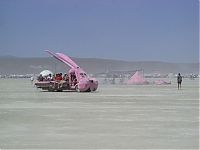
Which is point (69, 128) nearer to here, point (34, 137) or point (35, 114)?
point (34, 137)

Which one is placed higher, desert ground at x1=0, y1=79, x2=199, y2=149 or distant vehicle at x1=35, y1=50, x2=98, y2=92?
distant vehicle at x1=35, y1=50, x2=98, y2=92

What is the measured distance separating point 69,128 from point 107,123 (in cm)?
148

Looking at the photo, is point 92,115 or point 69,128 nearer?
point 69,128

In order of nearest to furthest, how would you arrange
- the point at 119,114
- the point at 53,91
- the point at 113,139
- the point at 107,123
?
1. the point at 113,139
2. the point at 107,123
3. the point at 119,114
4. the point at 53,91

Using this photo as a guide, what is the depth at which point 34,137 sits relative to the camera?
33.9 feet

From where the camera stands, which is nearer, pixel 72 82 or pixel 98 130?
pixel 98 130

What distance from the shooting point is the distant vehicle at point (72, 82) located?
110ft

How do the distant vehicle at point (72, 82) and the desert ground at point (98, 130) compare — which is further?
the distant vehicle at point (72, 82)

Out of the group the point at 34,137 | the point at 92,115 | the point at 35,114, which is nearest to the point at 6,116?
the point at 35,114

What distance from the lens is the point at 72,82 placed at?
1373 inches

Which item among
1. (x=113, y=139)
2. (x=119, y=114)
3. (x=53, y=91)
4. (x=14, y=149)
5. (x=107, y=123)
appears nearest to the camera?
(x=14, y=149)

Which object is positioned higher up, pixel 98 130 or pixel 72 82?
pixel 72 82

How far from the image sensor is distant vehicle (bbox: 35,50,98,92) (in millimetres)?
33631

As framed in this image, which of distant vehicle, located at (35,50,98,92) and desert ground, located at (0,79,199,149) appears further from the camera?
distant vehicle, located at (35,50,98,92)
